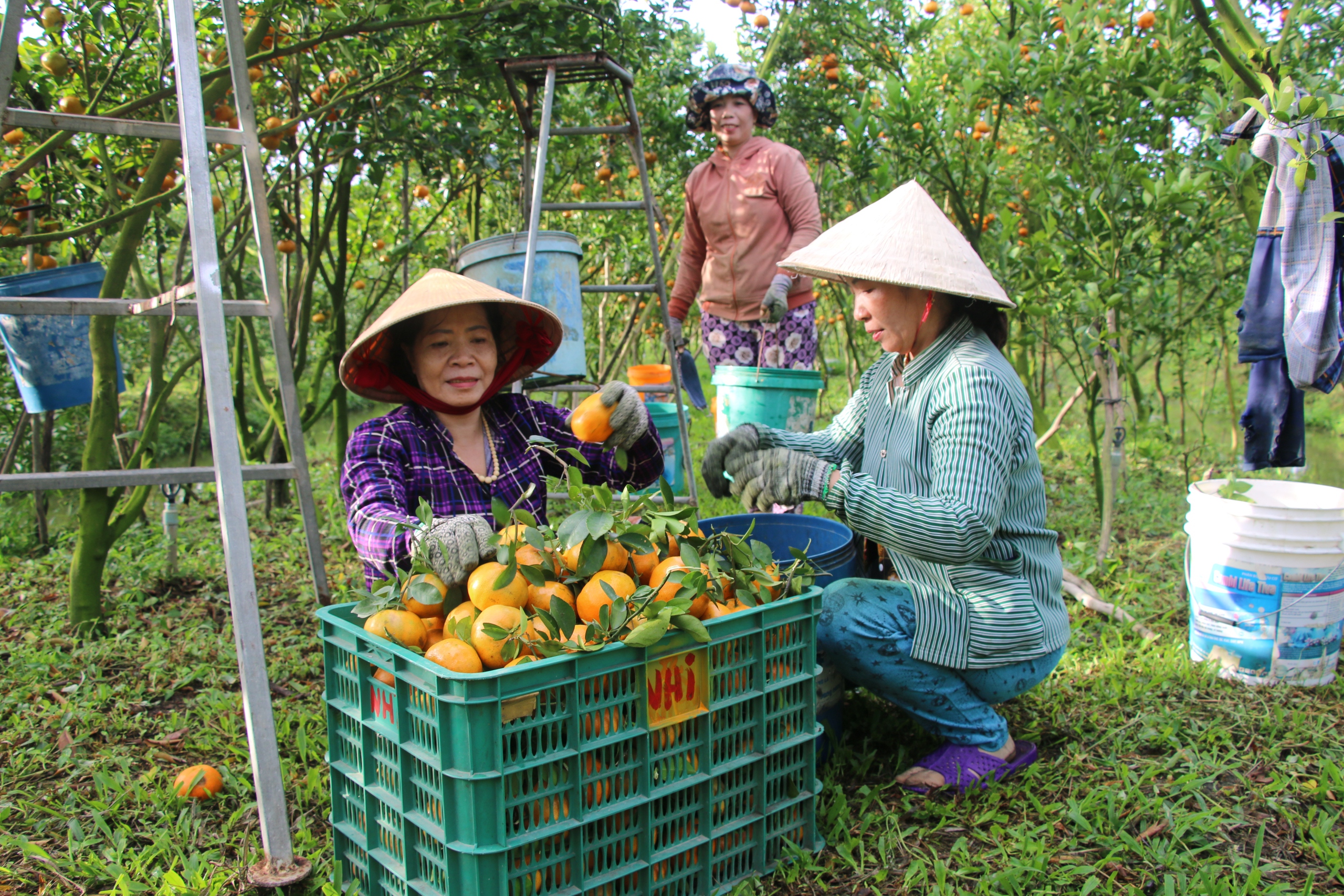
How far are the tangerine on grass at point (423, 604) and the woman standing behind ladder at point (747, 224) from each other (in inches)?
94.7

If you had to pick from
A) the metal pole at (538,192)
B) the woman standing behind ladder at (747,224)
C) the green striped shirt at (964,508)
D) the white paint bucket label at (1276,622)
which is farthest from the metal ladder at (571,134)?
the white paint bucket label at (1276,622)

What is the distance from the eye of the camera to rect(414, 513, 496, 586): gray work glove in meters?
1.49

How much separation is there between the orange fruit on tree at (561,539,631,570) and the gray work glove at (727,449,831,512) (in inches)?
13.3

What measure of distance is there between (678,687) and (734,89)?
305 cm

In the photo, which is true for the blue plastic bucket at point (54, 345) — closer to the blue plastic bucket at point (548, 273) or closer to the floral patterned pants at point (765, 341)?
the blue plastic bucket at point (548, 273)

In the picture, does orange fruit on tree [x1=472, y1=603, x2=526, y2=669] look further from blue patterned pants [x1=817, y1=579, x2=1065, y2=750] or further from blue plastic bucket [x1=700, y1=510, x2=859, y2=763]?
blue patterned pants [x1=817, y1=579, x2=1065, y2=750]

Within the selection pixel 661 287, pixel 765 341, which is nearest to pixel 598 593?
pixel 661 287

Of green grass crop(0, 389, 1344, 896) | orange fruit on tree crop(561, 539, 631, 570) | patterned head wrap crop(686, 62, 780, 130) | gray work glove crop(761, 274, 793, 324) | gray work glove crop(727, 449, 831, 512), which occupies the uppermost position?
patterned head wrap crop(686, 62, 780, 130)

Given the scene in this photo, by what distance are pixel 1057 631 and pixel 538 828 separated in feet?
4.08

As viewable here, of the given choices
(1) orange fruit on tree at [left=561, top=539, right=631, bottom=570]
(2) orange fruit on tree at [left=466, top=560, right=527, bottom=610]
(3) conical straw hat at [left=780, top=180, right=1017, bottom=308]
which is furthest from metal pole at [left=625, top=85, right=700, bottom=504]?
(2) orange fruit on tree at [left=466, top=560, right=527, bottom=610]

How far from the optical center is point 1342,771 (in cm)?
203

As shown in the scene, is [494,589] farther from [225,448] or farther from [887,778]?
[887,778]

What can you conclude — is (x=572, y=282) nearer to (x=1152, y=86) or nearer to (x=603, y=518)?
(x=603, y=518)

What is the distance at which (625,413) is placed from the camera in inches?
79.9
